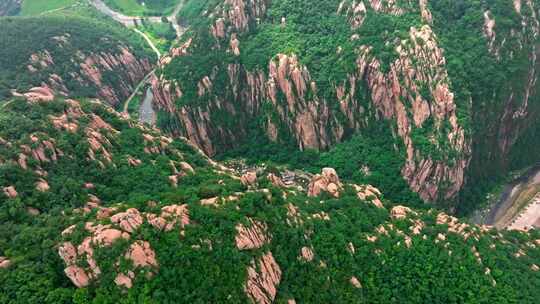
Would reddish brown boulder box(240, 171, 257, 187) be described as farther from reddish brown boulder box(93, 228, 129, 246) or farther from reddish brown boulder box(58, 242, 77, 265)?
reddish brown boulder box(58, 242, 77, 265)

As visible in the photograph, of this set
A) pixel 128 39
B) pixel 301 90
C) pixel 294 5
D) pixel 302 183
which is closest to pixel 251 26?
pixel 294 5

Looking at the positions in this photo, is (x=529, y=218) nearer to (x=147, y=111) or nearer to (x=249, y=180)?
(x=249, y=180)

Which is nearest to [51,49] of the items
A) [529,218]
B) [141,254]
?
[141,254]

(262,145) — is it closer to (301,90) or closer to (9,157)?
(301,90)

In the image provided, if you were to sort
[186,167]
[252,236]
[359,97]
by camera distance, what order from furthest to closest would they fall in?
[359,97] < [186,167] < [252,236]

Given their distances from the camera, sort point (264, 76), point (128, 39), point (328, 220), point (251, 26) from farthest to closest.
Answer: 1. point (128, 39)
2. point (251, 26)
3. point (264, 76)
4. point (328, 220)

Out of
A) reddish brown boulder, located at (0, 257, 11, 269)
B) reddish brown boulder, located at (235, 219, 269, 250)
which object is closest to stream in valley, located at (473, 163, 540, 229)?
reddish brown boulder, located at (235, 219, 269, 250)
